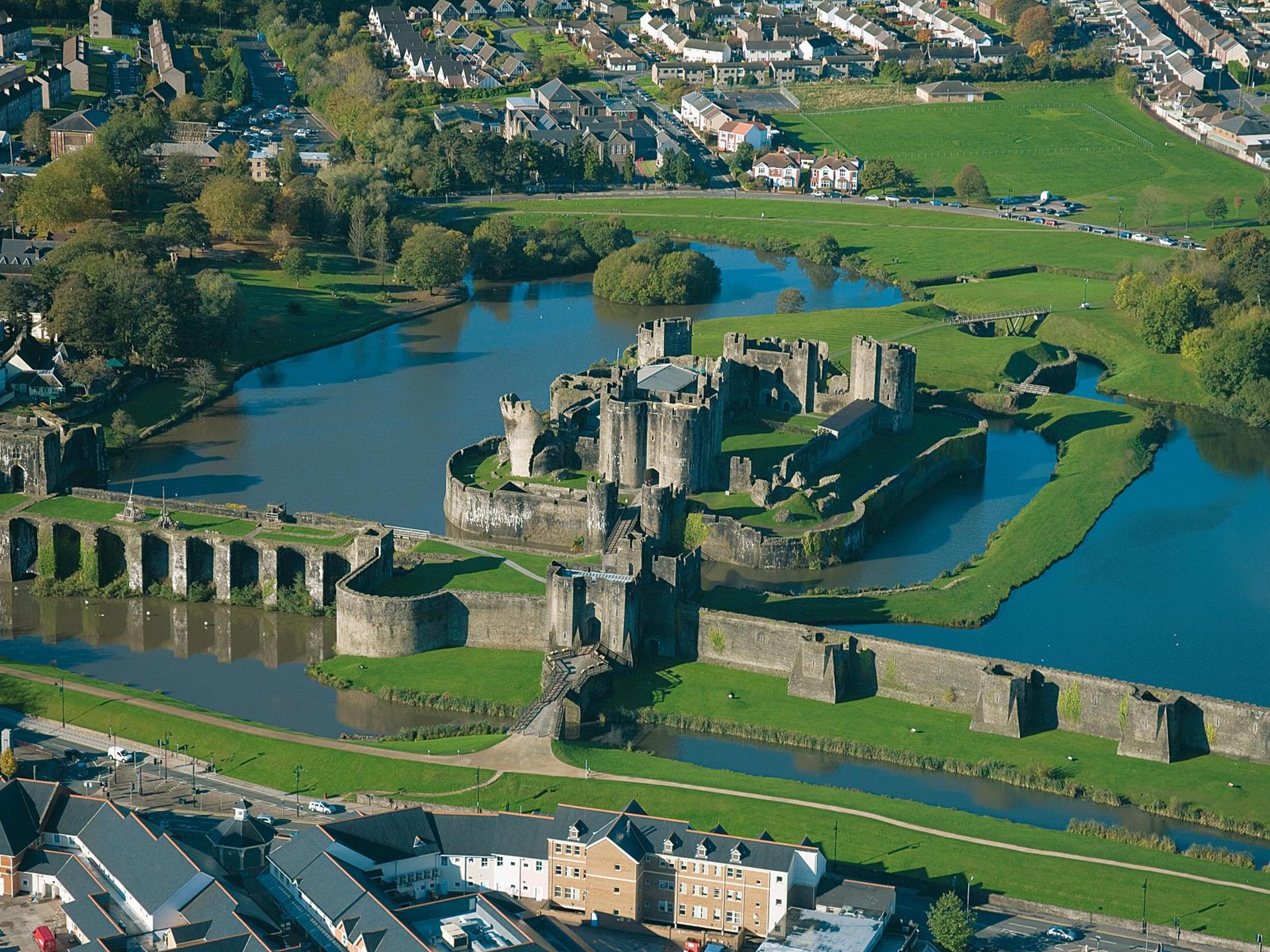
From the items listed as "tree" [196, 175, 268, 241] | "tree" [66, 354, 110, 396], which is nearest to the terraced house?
"tree" [66, 354, 110, 396]

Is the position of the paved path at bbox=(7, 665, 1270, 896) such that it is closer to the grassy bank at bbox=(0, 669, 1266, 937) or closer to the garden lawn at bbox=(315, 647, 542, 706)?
the grassy bank at bbox=(0, 669, 1266, 937)

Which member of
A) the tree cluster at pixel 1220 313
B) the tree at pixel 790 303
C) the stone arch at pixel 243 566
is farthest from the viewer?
the tree at pixel 790 303

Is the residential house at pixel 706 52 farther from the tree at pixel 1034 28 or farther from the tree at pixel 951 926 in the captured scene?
the tree at pixel 951 926

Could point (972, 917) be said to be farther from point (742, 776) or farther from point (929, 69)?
point (929, 69)

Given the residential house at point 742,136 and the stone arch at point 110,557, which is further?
the residential house at point 742,136

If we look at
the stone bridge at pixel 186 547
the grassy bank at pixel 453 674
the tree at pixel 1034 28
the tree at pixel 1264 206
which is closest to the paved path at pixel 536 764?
the grassy bank at pixel 453 674

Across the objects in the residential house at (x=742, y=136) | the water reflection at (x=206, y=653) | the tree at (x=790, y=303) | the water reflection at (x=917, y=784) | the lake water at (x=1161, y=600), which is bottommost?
the water reflection at (x=206, y=653)

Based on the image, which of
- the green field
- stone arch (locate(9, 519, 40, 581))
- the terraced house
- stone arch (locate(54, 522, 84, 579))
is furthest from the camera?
the green field
